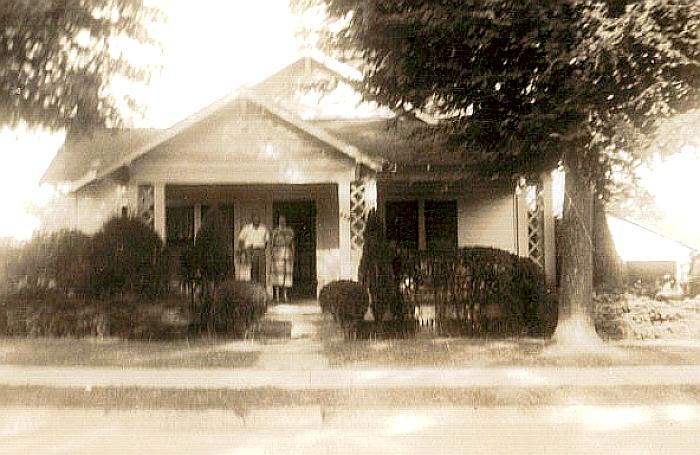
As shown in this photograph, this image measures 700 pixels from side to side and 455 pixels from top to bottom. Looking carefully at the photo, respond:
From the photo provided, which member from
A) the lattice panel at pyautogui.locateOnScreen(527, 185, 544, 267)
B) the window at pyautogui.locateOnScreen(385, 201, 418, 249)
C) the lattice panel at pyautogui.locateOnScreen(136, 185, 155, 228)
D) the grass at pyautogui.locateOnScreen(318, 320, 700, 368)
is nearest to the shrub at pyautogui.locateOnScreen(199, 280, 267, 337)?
the grass at pyautogui.locateOnScreen(318, 320, 700, 368)

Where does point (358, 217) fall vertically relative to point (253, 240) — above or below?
above

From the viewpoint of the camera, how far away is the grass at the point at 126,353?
9.30m

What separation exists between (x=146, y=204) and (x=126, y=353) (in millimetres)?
4272

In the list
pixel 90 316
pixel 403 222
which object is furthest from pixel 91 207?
pixel 403 222

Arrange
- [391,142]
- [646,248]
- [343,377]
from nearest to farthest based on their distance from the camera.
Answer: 1. [343,377]
2. [391,142]
3. [646,248]

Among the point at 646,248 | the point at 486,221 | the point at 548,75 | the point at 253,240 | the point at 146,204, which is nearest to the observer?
the point at 548,75

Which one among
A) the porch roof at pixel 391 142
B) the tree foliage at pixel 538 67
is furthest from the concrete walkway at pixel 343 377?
the porch roof at pixel 391 142

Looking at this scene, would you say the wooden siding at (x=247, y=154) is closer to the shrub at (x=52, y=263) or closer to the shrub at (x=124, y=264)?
the shrub at (x=124, y=264)

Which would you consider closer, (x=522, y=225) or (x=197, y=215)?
(x=522, y=225)

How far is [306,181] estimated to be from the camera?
13664mm

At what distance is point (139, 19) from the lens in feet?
33.4

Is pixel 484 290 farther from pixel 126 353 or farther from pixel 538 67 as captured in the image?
pixel 126 353

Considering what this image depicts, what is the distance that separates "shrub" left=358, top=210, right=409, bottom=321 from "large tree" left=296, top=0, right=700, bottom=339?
2277mm

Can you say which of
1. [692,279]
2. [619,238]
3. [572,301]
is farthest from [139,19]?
[619,238]
